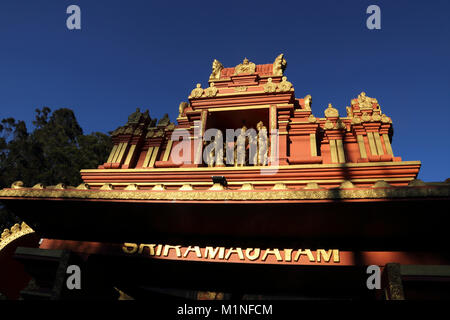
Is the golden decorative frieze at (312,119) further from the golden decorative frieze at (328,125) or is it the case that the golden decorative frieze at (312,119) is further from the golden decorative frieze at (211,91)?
the golden decorative frieze at (211,91)

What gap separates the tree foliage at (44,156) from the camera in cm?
2386

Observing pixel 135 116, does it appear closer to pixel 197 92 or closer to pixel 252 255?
pixel 197 92

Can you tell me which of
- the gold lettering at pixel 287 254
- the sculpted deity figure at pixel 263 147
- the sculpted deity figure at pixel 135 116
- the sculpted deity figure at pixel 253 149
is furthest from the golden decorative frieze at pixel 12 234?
the gold lettering at pixel 287 254

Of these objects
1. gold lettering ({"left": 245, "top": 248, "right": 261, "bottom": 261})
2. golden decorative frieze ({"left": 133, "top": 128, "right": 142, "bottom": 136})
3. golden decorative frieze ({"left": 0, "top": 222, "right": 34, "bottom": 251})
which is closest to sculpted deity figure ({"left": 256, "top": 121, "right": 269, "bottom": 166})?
gold lettering ({"left": 245, "top": 248, "right": 261, "bottom": 261})

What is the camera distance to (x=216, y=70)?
34.1 feet

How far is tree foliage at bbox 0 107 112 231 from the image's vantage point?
23.9 metres

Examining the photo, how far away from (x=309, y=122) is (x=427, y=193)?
5.21 m

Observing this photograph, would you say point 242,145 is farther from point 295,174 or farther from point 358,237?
point 358,237

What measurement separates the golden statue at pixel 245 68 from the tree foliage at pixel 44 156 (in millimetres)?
17791

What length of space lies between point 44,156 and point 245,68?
2569cm

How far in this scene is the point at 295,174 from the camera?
23.4ft

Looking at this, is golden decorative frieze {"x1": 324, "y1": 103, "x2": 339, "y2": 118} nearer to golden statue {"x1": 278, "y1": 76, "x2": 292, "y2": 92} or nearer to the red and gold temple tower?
the red and gold temple tower

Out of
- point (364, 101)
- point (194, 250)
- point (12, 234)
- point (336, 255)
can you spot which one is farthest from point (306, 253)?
point (12, 234)

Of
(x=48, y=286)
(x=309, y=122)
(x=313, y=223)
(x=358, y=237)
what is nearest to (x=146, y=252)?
(x=48, y=286)
